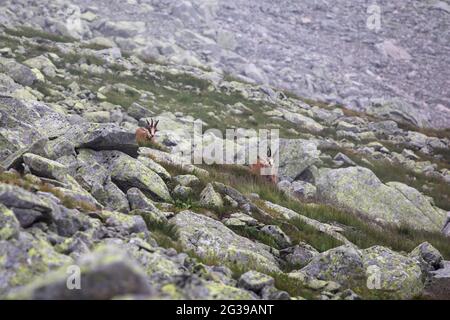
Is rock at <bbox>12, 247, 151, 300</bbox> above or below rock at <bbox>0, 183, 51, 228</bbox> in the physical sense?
above

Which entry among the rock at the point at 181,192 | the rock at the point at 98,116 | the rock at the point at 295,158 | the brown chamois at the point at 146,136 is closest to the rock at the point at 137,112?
the rock at the point at 98,116

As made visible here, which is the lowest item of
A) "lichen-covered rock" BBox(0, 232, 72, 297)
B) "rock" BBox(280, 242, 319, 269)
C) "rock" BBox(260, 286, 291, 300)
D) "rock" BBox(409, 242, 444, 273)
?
"rock" BBox(409, 242, 444, 273)

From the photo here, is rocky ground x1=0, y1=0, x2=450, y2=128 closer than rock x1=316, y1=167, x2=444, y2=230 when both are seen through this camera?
No

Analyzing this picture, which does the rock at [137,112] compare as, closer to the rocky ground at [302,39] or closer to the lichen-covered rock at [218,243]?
the lichen-covered rock at [218,243]

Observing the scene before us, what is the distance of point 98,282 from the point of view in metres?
3.71

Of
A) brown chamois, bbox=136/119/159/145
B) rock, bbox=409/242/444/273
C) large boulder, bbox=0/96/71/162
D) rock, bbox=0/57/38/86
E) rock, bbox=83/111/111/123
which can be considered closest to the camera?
large boulder, bbox=0/96/71/162

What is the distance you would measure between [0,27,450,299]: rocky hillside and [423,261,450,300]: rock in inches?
1.3

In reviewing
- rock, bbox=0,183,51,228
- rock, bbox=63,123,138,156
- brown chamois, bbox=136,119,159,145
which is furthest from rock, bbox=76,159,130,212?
brown chamois, bbox=136,119,159,145

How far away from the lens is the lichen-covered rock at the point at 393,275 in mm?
7121

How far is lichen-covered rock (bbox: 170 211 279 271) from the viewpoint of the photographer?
292 inches

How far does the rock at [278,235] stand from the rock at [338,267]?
112cm

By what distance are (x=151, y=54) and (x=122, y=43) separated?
2.88 m

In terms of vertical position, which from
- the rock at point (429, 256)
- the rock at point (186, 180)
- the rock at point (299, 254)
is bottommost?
the rock at point (429, 256)

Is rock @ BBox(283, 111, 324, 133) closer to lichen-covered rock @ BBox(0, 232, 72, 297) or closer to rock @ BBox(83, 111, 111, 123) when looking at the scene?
rock @ BBox(83, 111, 111, 123)
